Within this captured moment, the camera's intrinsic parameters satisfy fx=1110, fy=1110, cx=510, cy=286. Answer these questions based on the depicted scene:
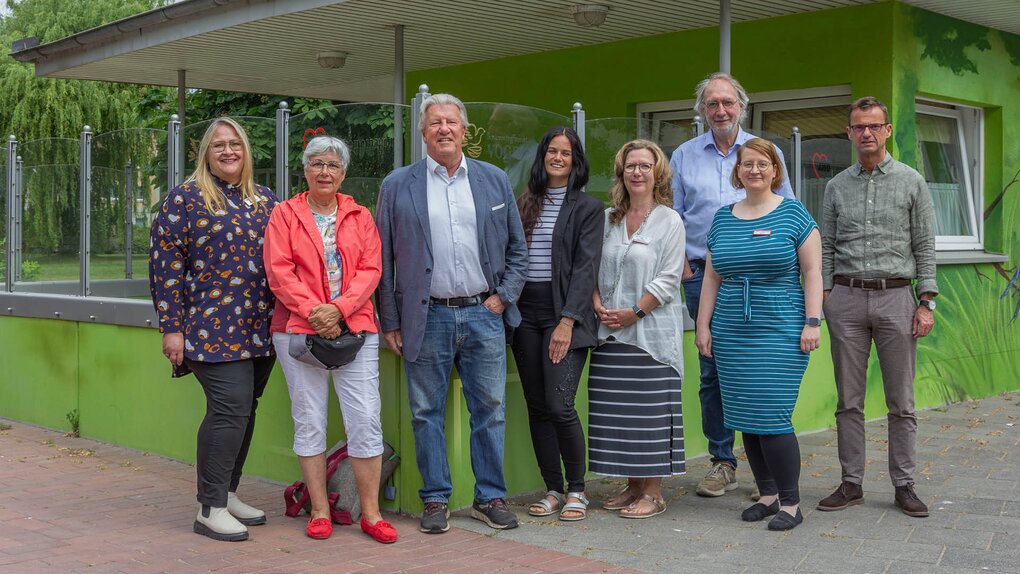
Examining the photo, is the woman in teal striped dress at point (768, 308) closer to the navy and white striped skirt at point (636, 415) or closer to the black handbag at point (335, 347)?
the navy and white striped skirt at point (636, 415)

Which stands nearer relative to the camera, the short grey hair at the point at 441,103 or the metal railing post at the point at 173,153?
the short grey hair at the point at 441,103

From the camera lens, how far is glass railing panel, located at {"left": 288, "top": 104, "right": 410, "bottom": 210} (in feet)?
19.3

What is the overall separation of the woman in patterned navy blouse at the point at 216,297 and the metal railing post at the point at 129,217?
8.23 ft

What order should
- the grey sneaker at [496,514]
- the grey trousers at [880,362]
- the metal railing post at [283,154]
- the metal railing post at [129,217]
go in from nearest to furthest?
the grey sneaker at [496,514], the grey trousers at [880,362], the metal railing post at [283,154], the metal railing post at [129,217]

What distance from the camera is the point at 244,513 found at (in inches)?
222

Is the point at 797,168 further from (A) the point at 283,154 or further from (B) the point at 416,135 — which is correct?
(A) the point at 283,154

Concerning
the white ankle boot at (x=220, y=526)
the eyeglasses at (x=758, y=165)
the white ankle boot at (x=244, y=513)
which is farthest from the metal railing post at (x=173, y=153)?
the eyeglasses at (x=758, y=165)

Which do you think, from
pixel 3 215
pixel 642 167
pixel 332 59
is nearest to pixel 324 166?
pixel 642 167

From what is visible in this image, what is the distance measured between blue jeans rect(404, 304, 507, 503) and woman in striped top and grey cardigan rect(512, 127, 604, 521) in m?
0.19

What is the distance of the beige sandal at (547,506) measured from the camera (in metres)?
5.73

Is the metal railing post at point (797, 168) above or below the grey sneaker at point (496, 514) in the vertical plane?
above

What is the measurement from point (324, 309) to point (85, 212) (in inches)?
149

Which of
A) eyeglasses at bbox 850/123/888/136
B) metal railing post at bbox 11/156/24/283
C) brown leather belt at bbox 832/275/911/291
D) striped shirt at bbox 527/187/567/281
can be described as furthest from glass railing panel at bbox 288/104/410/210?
metal railing post at bbox 11/156/24/283

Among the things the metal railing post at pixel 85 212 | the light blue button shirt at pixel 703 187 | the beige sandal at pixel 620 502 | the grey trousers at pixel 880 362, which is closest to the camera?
the grey trousers at pixel 880 362
